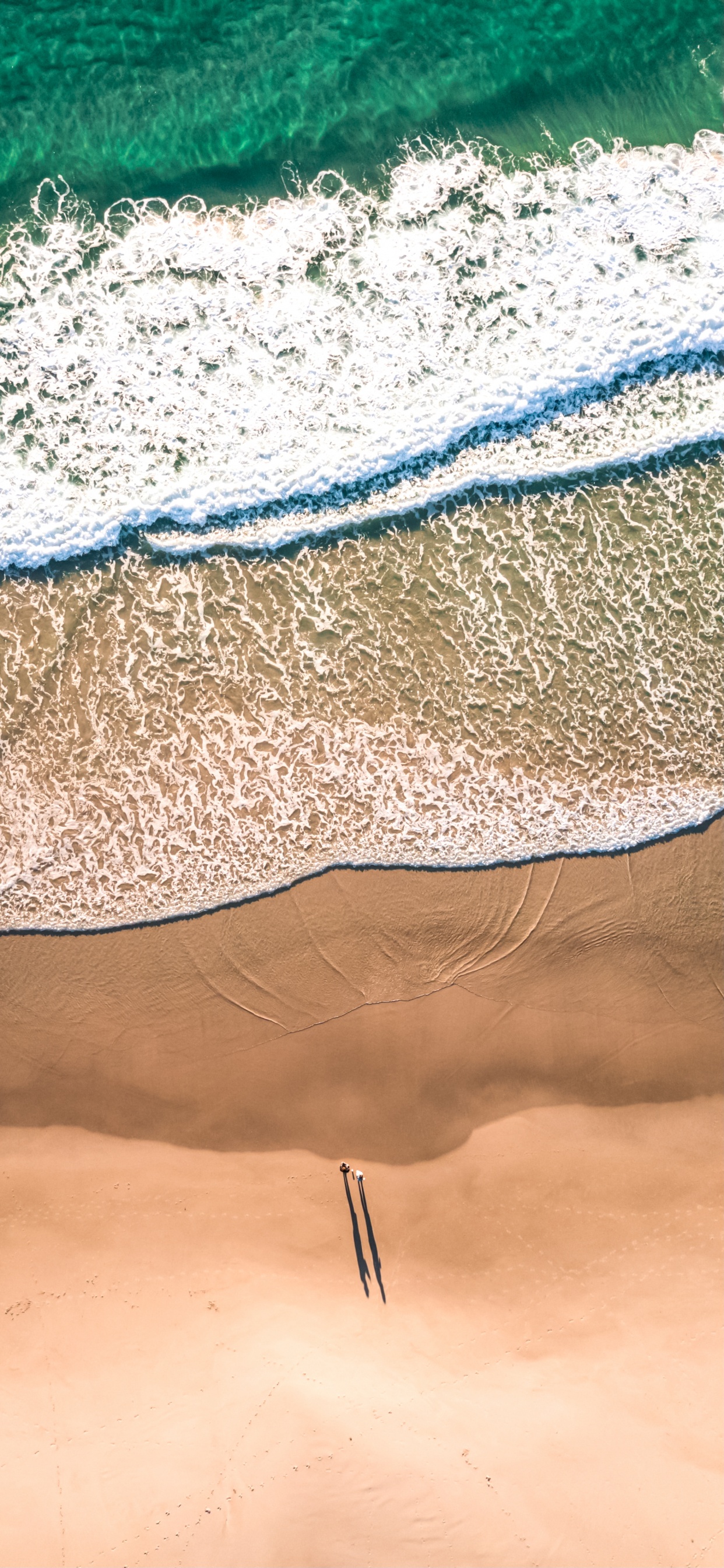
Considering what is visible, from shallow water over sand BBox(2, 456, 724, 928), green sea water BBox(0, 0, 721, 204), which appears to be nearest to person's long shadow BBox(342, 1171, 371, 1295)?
shallow water over sand BBox(2, 456, 724, 928)

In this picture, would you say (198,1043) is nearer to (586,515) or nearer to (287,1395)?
(287,1395)

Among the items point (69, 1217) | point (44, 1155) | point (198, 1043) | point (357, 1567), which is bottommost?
point (357, 1567)

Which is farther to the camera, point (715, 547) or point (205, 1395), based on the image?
point (715, 547)

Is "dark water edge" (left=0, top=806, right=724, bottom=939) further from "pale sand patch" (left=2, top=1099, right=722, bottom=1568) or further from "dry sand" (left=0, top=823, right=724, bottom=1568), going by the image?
"pale sand patch" (left=2, top=1099, right=722, bottom=1568)

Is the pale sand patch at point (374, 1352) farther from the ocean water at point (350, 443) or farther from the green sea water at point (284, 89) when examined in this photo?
the green sea water at point (284, 89)

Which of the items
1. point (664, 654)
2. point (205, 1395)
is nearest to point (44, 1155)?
point (205, 1395)
